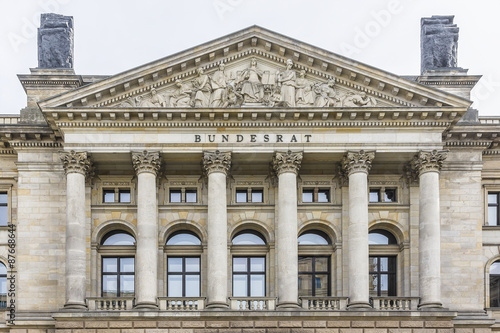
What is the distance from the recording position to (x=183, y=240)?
4450 centimetres

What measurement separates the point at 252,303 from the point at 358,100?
10825 mm

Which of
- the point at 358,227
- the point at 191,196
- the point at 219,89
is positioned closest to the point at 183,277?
the point at 191,196

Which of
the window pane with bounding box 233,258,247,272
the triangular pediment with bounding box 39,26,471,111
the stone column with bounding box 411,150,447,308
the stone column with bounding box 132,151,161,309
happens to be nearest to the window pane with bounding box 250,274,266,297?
the window pane with bounding box 233,258,247,272

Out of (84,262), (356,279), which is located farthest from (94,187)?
(356,279)

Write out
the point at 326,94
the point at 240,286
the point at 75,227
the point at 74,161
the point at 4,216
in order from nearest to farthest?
the point at 75,227
the point at 74,161
the point at 326,94
the point at 240,286
the point at 4,216

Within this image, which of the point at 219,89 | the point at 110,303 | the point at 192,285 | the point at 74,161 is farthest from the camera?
the point at 192,285

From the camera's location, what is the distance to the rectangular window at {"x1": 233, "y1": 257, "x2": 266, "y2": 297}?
144 ft

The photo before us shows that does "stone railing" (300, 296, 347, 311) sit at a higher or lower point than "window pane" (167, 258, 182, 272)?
lower

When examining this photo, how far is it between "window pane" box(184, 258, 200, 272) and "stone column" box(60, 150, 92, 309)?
17.5 ft

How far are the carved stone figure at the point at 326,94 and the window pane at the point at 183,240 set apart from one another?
9.05 metres

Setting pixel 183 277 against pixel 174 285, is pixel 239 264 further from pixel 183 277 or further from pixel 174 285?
pixel 174 285

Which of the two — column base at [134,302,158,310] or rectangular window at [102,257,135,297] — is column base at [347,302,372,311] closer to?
column base at [134,302,158,310]

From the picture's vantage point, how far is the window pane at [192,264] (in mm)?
44094

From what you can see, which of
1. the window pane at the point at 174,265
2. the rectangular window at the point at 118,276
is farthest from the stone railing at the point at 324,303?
the rectangular window at the point at 118,276
